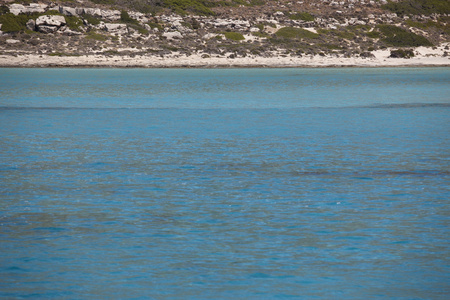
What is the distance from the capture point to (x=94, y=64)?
2601 inches

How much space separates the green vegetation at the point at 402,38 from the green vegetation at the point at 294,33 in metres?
10.0

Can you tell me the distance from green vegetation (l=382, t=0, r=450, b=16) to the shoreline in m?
29.5

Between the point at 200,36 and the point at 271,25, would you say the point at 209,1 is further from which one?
the point at 200,36

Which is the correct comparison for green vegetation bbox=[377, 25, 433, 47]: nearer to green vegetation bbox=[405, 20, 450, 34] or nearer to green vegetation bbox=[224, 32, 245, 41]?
green vegetation bbox=[405, 20, 450, 34]

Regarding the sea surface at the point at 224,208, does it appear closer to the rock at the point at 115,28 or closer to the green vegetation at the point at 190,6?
the rock at the point at 115,28

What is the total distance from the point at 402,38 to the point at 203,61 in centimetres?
3070

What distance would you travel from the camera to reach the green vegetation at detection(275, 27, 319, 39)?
266 feet

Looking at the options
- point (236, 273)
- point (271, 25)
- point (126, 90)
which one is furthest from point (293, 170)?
point (271, 25)

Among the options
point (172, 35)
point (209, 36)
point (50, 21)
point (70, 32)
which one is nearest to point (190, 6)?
point (209, 36)

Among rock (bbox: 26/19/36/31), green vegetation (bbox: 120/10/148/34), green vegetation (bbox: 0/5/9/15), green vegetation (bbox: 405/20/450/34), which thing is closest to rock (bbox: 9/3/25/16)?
green vegetation (bbox: 0/5/9/15)

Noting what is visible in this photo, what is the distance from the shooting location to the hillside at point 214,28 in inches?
2837

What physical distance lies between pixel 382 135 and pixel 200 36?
60.4 metres

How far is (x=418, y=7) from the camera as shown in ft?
343

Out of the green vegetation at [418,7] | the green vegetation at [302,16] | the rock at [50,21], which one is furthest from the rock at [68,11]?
the green vegetation at [418,7]
